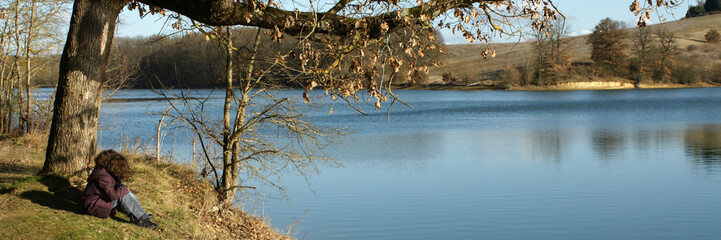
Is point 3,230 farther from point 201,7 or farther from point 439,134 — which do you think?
point 439,134

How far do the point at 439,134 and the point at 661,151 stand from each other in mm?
8554

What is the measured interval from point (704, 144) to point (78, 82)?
65.8 ft

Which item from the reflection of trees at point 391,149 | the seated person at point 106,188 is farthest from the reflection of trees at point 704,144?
the seated person at point 106,188

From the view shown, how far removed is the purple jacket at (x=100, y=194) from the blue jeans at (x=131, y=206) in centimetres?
14

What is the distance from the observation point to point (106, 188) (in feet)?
23.6

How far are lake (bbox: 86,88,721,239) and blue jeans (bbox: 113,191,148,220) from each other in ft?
12.1

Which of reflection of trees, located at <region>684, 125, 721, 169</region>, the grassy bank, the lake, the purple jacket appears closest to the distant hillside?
reflection of trees, located at <region>684, 125, 721, 169</region>

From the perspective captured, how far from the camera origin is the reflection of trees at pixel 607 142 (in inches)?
768

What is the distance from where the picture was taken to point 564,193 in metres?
13.5

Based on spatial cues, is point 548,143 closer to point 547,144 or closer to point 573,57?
point 547,144

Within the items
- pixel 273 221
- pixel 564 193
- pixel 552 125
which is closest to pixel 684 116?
pixel 552 125

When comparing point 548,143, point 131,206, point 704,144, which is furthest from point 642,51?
point 131,206

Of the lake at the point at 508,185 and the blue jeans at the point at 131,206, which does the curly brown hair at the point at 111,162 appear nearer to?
the blue jeans at the point at 131,206

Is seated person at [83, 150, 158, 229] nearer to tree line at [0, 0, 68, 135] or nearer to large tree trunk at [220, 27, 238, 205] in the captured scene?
large tree trunk at [220, 27, 238, 205]
